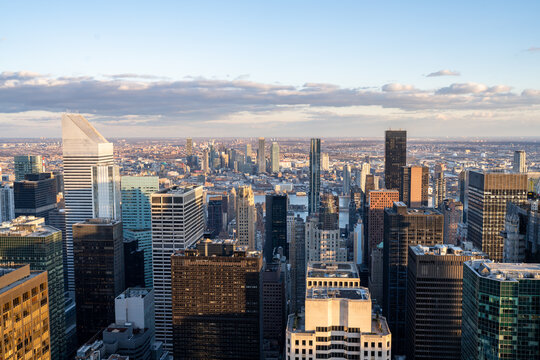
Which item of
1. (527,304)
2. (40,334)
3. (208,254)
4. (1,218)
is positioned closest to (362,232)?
(208,254)

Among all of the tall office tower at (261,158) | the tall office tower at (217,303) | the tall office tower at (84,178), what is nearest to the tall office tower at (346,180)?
the tall office tower at (261,158)

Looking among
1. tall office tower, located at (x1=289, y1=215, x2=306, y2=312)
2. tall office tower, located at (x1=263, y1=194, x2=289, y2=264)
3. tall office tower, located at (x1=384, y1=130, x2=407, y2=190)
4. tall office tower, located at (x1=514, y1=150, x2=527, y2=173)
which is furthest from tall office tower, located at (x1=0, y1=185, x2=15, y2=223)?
tall office tower, located at (x1=514, y1=150, x2=527, y2=173)

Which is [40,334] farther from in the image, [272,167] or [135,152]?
[272,167]

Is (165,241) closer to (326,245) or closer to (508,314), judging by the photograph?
(326,245)

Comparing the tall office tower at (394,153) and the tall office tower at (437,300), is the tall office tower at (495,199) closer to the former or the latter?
the tall office tower at (437,300)

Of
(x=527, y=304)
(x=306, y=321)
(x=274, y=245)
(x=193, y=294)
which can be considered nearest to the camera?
(x=527, y=304)

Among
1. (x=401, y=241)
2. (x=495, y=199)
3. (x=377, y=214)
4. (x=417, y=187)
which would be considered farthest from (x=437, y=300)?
(x=417, y=187)
